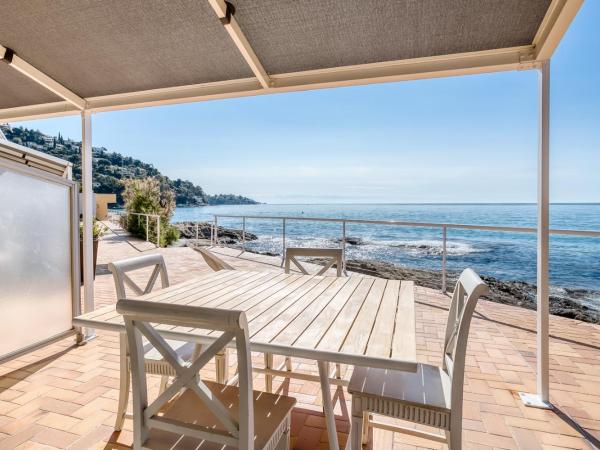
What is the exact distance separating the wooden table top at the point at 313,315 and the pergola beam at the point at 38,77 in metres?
1.87

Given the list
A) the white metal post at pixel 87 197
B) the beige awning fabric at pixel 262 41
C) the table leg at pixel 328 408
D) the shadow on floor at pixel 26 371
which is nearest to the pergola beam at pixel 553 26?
the beige awning fabric at pixel 262 41

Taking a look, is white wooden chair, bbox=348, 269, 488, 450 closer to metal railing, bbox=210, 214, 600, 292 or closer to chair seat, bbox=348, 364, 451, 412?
chair seat, bbox=348, 364, 451, 412

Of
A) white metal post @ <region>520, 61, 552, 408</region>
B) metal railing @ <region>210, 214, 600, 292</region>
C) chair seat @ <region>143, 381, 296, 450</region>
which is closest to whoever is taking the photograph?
chair seat @ <region>143, 381, 296, 450</region>

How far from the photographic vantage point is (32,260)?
2.59m

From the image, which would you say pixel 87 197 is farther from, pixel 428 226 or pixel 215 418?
pixel 428 226

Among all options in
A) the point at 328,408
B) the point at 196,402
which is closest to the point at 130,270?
the point at 196,402

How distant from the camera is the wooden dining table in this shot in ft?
3.52

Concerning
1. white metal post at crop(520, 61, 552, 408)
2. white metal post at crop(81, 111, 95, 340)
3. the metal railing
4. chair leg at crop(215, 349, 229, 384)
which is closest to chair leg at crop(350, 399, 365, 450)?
chair leg at crop(215, 349, 229, 384)

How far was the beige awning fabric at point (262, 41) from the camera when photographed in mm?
1727

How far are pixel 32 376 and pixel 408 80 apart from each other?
322cm

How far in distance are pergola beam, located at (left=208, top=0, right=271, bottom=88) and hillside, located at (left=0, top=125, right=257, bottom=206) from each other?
1916 mm

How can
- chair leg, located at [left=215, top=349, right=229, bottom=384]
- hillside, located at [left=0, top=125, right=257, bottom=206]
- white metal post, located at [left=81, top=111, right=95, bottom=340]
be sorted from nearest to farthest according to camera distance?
chair leg, located at [left=215, top=349, right=229, bottom=384]
white metal post, located at [left=81, top=111, right=95, bottom=340]
hillside, located at [left=0, top=125, right=257, bottom=206]

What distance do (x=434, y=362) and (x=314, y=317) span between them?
1578 mm

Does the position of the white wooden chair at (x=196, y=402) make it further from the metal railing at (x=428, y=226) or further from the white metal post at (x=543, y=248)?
the metal railing at (x=428, y=226)
